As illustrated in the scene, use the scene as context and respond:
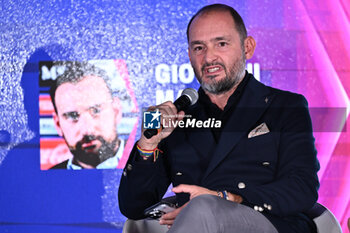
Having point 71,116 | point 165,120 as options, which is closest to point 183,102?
point 165,120

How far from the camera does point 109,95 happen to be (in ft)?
8.55

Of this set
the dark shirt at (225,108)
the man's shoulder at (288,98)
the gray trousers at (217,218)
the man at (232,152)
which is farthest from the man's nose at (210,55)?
the gray trousers at (217,218)

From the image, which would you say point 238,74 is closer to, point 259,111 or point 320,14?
point 259,111

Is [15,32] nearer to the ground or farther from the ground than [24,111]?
farther from the ground

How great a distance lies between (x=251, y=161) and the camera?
164 cm

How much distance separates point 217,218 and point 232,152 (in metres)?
0.49

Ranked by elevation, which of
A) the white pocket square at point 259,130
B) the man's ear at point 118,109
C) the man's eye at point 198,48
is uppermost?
the man's eye at point 198,48

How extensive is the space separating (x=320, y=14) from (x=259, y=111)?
130 cm

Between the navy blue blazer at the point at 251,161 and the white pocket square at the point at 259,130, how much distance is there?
0.01 m

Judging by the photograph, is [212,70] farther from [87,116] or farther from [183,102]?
[87,116]

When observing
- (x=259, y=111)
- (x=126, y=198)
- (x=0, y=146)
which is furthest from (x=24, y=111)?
(x=259, y=111)

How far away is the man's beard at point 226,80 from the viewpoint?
1.81 meters

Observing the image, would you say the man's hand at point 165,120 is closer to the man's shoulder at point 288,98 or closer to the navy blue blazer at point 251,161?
the navy blue blazer at point 251,161

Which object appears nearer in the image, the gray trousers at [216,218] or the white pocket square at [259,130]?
the gray trousers at [216,218]
